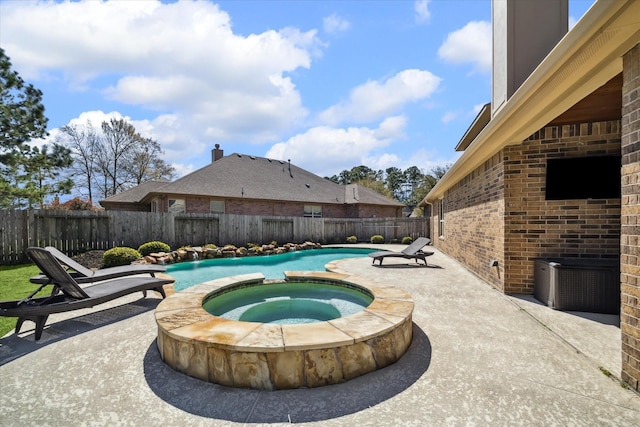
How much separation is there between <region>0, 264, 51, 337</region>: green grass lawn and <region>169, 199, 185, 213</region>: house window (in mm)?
7856

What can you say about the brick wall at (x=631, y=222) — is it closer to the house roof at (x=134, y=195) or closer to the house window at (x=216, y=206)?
the house window at (x=216, y=206)

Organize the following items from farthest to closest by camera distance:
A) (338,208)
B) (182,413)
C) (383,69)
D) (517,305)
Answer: (338,208), (383,69), (517,305), (182,413)

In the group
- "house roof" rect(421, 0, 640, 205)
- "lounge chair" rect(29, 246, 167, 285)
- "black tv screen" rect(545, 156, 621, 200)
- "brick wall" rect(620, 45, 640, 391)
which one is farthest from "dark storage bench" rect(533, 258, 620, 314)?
"lounge chair" rect(29, 246, 167, 285)

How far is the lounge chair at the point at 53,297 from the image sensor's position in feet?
11.8

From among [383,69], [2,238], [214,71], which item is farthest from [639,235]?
[2,238]

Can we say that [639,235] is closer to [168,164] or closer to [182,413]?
[182,413]

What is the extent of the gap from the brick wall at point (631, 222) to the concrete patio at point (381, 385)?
1.05 feet

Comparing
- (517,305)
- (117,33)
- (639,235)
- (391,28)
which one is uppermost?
(391,28)

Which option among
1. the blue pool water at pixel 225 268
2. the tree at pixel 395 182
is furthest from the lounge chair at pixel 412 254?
the tree at pixel 395 182

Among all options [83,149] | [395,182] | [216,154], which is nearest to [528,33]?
[216,154]

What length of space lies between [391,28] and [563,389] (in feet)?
29.5

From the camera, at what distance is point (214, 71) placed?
10219 millimetres

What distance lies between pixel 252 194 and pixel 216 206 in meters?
2.48

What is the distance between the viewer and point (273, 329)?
281 centimetres
